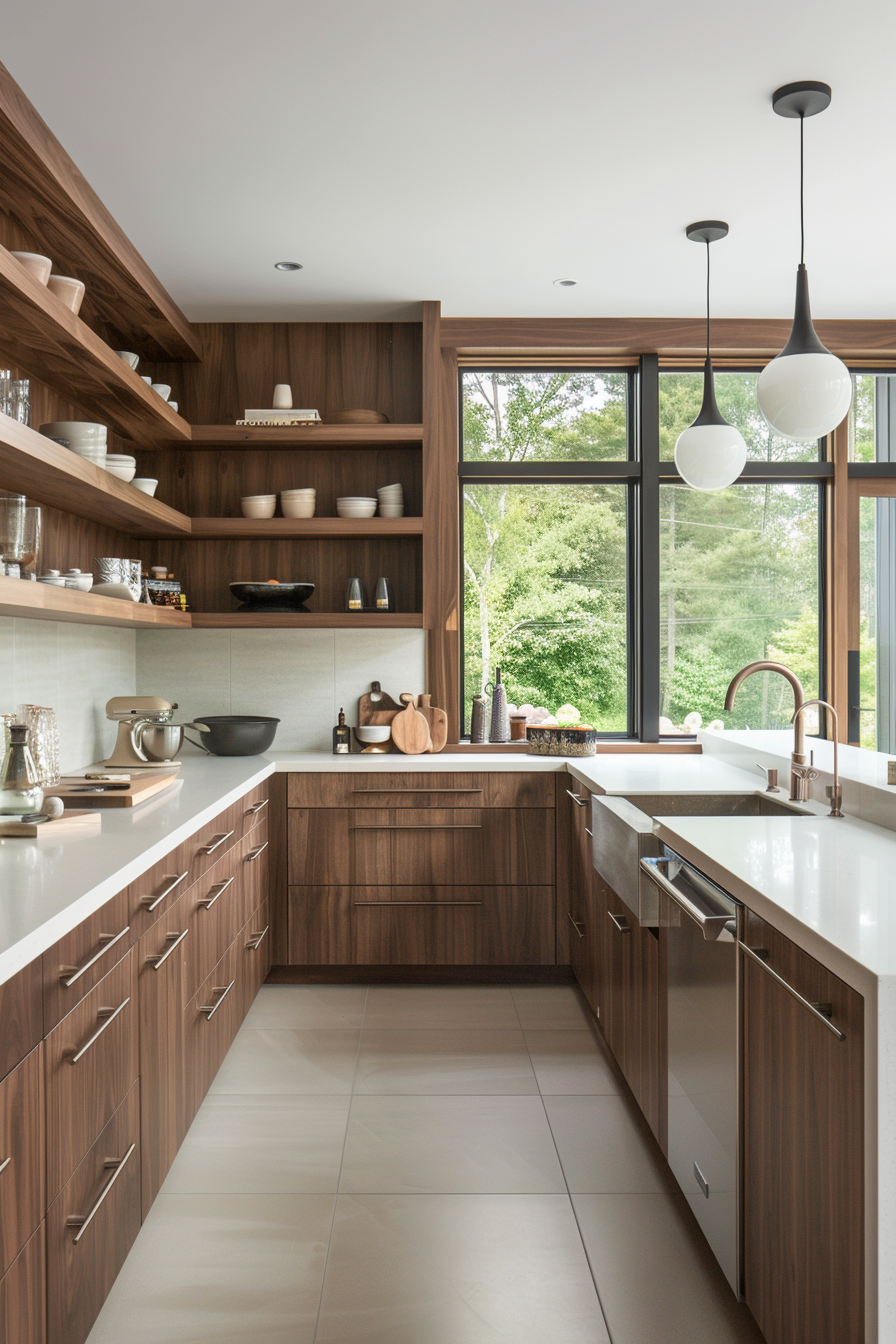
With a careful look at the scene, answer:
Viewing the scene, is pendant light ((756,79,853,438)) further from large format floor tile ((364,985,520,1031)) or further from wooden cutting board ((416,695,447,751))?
large format floor tile ((364,985,520,1031))

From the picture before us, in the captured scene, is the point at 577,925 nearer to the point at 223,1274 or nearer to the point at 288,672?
the point at 288,672

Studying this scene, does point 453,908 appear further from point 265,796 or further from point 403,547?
point 403,547

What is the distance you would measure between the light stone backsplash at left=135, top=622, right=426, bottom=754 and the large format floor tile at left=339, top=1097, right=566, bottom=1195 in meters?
1.82

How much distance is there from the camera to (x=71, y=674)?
3.39 metres

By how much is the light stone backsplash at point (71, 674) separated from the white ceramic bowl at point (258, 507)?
0.74m

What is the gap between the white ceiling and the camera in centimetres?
215

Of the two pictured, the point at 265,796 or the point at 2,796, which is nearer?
the point at 2,796

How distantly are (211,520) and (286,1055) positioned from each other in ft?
6.88

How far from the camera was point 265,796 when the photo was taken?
3609 millimetres

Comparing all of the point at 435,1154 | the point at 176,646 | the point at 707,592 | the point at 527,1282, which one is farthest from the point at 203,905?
the point at 707,592

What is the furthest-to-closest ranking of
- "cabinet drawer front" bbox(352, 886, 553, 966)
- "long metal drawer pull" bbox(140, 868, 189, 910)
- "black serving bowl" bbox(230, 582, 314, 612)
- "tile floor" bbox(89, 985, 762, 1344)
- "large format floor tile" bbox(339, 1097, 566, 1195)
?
"black serving bowl" bbox(230, 582, 314, 612), "cabinet drawer front" bbox(352, 886, 553, 966), "large format floor tile" bbox(339, 1097, 566, 1195), "long metal drawer pull" bbox(140, 868, 189, 910), "tile floor" bbox(89, 985, 762, 1344)

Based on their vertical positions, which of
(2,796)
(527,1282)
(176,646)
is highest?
(176,646)

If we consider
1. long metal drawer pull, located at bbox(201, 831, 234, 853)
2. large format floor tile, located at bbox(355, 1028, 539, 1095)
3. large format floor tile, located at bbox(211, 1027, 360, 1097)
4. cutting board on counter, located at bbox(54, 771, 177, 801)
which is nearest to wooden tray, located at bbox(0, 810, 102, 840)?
cutting board on counter, located at bbox(54, 771, 177, 801)

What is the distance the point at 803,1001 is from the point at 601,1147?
1338mm
